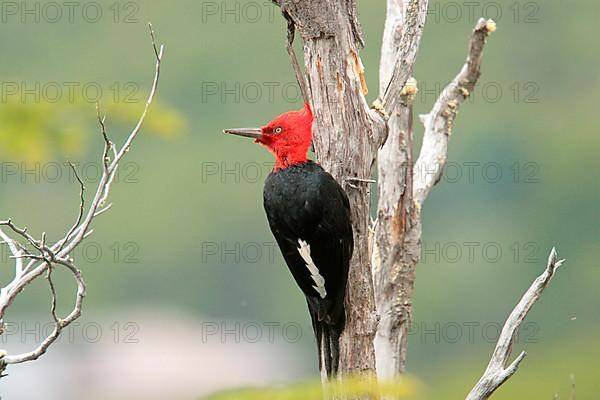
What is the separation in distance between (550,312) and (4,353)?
30813 millimetres

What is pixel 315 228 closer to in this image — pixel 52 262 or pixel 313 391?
pixel 52 262

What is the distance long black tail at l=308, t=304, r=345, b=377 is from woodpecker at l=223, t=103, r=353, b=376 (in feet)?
0.05

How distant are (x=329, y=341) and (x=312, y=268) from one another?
1.39 feet

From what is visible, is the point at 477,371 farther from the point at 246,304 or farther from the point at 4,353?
the point at 4,353

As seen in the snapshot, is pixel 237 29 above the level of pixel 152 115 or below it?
above

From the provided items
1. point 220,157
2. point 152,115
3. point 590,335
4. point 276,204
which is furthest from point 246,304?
point 152,115

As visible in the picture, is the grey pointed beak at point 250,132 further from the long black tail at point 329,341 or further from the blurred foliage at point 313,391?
the blurred foliage at point 313,391

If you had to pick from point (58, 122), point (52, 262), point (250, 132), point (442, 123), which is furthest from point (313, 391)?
point (442, 123)

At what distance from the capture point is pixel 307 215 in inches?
172

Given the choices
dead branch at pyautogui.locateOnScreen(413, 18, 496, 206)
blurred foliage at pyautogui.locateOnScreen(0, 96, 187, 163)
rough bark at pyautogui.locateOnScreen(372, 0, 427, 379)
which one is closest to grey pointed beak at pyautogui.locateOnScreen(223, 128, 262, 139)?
rough bark at pyautogui.locateOnScreen(372, 0, 427, 379)

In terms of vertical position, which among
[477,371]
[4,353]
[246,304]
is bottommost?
[477,371]

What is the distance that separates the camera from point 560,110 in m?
45.6

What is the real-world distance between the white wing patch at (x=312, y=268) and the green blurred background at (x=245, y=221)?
20.6 m

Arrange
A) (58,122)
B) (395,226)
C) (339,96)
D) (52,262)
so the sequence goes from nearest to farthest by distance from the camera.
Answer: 1. (58,122)
2. (52,262)
3. (339,96)
4. (395,226)
